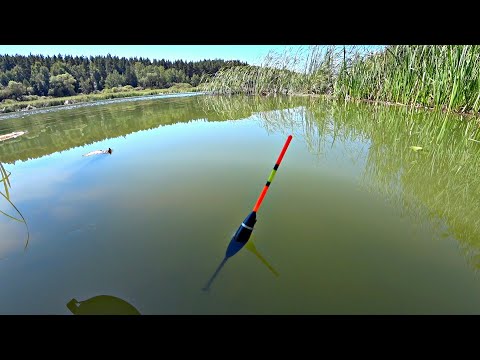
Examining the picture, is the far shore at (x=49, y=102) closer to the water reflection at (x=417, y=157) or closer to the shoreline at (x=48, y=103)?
the shoreline at (x=48, y=103)

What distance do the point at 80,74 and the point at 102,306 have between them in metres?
64.8

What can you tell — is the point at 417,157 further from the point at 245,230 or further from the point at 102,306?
the point at 102,306

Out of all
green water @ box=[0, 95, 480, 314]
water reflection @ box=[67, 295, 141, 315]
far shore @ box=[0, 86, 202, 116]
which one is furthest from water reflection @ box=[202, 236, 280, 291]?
far shore @ box=[0, 86, 202, 116]

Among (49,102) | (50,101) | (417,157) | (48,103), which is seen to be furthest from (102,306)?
(50,101)

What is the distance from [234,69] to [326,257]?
21.0 m

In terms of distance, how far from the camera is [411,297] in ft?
5.34

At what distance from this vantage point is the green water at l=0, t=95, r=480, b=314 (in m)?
1.71

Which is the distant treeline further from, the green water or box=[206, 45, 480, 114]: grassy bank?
the green water

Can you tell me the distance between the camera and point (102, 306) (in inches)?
67.7

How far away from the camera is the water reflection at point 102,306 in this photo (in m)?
1.67

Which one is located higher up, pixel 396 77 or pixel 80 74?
pixel 396 77

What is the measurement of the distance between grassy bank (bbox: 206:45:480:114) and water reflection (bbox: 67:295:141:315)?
830 centimetres

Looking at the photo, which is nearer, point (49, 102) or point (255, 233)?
point (255, 233)
